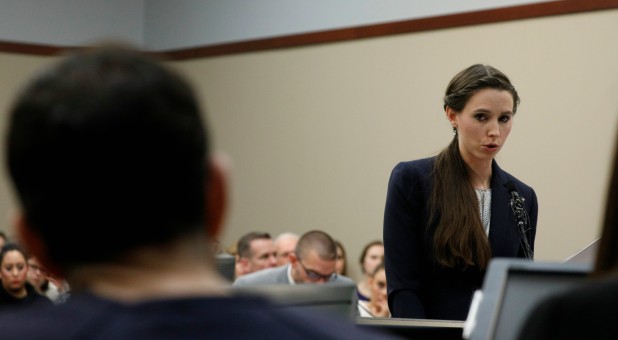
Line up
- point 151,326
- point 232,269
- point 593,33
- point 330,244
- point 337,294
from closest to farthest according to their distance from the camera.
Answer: point 151,326 → point 337,294 → point 232,269 → point 330,244 → point 593,33

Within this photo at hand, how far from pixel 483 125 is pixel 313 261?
10.4 feet

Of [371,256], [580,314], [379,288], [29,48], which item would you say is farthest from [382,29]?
[580,314]

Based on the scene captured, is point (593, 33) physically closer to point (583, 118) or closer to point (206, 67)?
point (583, 118)

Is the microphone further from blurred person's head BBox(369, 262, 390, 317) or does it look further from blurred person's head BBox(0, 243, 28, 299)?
blurred person's head BBox(0, 243, 28, 299)

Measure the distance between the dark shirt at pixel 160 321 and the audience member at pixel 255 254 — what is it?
6.51 metres

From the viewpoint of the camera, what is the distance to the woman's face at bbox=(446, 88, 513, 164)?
10.1ft

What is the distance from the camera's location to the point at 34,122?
1017 mm

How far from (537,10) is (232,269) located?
4566mm

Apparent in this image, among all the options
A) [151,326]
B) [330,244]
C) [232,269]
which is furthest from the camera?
[330,244]

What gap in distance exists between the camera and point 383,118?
8273 millimetres

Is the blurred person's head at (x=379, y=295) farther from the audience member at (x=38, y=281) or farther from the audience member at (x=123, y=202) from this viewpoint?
the audience member at (x=123, y=202)

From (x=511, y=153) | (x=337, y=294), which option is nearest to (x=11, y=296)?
(x=511, y=153)

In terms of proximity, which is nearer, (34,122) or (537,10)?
(34,122)

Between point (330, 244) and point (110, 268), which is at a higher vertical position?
point (110, 268)
